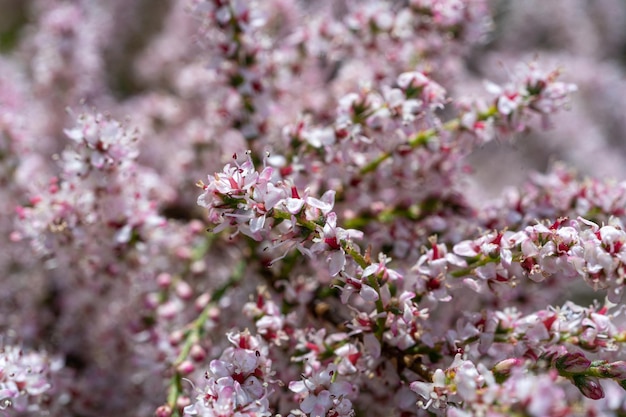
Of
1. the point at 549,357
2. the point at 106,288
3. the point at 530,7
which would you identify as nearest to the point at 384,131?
the point at 549,357

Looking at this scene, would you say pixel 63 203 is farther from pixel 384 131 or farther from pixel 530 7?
pixel 530 7

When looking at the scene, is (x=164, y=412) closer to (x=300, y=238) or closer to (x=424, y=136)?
(x=300, y=238)

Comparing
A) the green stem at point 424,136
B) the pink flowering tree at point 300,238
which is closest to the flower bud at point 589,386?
the pink flowering tree at point 300,238

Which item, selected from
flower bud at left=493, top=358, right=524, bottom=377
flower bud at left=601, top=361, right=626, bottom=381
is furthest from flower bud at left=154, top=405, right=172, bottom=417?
flower bud at left=601, top=361, right=626, bottom=381

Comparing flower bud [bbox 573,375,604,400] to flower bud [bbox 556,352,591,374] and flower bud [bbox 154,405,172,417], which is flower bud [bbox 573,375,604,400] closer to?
flower bud [bbox 556,352,591,374]

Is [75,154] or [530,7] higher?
[75,154]

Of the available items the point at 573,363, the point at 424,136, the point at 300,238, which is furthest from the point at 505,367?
the point at 424,136

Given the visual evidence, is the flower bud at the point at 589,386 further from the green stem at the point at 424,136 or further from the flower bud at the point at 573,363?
the green stem at the point at 424,136

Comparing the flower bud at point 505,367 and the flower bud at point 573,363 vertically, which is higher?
the flower bud at point 505,367
